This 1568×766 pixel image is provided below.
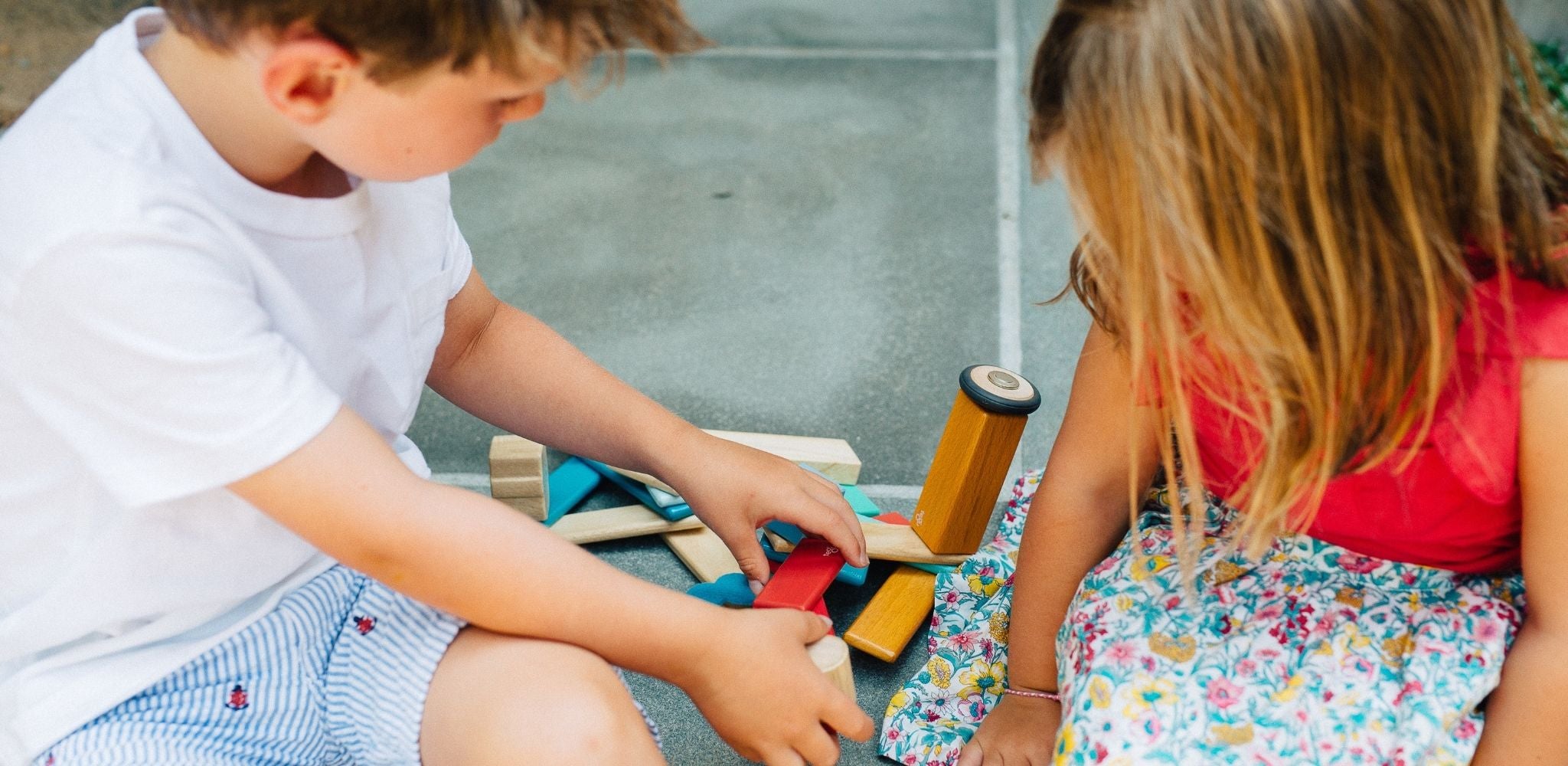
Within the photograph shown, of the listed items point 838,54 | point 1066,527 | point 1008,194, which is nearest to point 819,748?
point 1066,527

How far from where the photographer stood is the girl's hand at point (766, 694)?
33.8 inches

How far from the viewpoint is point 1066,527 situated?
1068 millimetres

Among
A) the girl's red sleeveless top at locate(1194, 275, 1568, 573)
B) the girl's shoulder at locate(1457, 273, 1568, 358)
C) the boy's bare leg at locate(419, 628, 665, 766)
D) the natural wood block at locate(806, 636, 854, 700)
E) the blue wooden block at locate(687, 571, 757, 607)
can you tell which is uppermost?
the girl's shoulder at locate(1457, 273, 1568, 358)

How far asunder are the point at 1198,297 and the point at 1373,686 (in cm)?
34

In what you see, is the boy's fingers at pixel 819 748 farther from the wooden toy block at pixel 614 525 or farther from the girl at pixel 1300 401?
the wooden toy block at pixel 614 525

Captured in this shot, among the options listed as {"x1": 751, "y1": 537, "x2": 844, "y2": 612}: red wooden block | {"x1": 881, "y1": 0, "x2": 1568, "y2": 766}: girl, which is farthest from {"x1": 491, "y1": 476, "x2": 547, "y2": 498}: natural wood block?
{"x1": 881, "y1": 0, "x2": 1568, "y2": 766}: girl

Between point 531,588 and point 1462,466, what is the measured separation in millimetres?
616

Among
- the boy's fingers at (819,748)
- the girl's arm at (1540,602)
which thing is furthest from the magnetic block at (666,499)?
the girl's arm at (1540,602)

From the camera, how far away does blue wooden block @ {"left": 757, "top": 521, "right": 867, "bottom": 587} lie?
1208 millimetres

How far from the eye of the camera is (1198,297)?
0.79 meters

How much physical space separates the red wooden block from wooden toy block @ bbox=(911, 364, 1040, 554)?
0.17m

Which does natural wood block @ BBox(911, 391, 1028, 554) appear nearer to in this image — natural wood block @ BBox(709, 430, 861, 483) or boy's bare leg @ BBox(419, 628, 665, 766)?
natural wood block @ BBox(709, 430, 861, 483)

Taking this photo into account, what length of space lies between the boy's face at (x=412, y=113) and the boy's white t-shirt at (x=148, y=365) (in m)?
0.07

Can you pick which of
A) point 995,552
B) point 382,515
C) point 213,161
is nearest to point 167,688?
point 382,515
